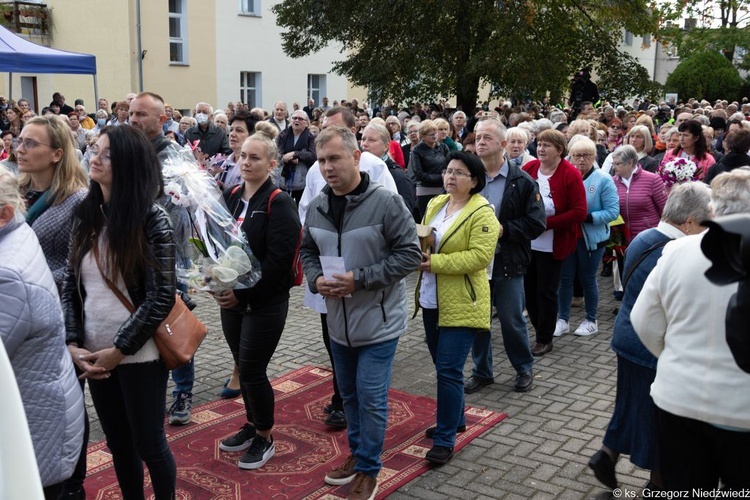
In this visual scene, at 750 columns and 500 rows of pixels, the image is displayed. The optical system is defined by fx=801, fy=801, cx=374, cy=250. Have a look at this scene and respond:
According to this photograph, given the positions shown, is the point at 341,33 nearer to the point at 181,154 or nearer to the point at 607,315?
the point at 607,315

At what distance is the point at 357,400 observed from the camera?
180 inches

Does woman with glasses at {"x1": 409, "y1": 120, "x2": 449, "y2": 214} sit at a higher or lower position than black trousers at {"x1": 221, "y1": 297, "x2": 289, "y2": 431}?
higher

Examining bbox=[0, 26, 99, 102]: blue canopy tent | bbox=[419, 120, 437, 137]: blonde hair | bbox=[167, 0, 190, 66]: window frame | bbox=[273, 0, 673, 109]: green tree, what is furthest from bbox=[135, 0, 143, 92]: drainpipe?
bbox=[419, 120, 437, 137]: blonde hair

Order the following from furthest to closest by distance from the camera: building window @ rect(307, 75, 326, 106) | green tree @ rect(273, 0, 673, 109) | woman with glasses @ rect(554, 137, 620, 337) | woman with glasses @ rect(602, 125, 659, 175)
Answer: building window @ rect(307, 75, 326, 106) < green tree @ rect(273, 0, 673, 109) < woman with glasses @ rect(602, 125, 659, 175) < woman with glasses @ rect(554, 137, 620, 337)

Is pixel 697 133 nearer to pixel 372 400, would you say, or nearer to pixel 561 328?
pixel 561 328

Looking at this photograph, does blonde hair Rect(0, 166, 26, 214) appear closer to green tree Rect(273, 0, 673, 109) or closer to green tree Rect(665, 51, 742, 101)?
green tree Rect(273, 0, 673, 109)

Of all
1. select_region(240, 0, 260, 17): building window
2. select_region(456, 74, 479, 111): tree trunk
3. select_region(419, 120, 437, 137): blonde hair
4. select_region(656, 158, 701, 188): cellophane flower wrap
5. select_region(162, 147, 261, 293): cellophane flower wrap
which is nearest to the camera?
select_region(162, 147, 261, 293): cellophane flower wrap

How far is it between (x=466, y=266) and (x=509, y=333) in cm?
150

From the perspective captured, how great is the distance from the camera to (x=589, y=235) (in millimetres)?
7594

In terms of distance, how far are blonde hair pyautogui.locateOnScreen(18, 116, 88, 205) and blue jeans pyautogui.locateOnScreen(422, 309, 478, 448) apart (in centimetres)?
228

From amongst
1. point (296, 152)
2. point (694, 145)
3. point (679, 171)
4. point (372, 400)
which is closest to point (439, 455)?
point (372, 400)

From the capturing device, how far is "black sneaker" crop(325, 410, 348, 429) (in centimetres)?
549

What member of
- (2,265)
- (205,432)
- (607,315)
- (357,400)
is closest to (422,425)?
(357,400)

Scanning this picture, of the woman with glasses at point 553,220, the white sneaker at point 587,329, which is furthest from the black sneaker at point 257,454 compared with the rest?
the white sneaker at point 587,329
